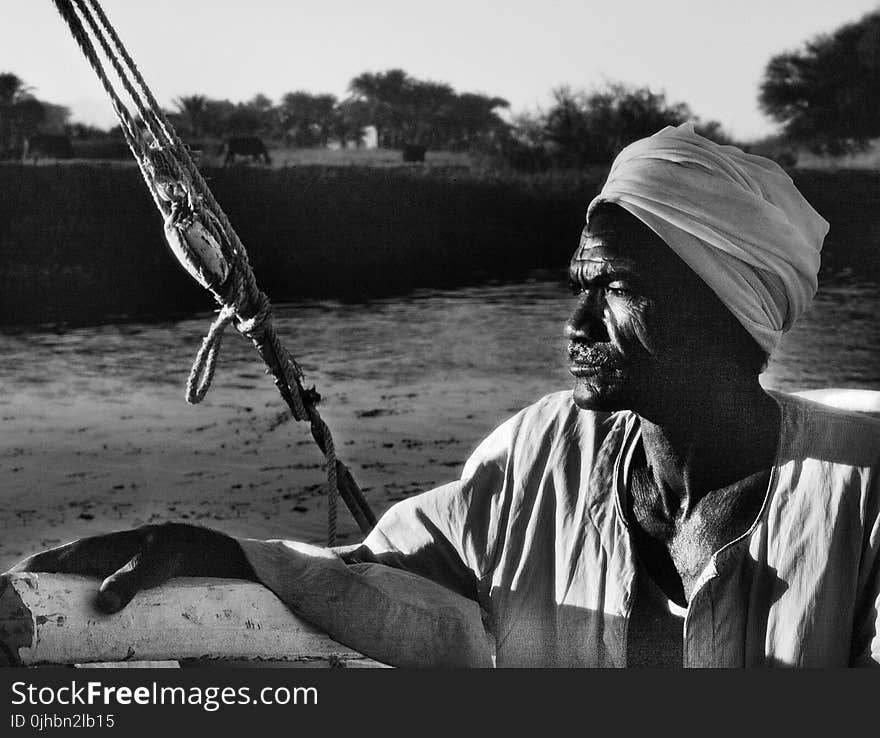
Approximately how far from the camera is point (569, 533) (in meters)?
1.61

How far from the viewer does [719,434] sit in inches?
61.2

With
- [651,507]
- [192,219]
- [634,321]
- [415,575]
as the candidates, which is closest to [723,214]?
[634,321]

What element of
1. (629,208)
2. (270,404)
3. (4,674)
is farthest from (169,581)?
(270,404)

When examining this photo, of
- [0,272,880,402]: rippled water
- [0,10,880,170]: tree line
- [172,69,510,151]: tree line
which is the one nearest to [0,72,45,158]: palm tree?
[0,10,880,170]: tree line

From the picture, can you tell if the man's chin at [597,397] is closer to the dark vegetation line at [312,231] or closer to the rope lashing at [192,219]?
the rope lashing at [192,219]

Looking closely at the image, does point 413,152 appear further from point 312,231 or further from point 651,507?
point 651,507

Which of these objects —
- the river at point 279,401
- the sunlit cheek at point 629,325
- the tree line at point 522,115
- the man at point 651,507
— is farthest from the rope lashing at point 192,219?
the river at point 279,401

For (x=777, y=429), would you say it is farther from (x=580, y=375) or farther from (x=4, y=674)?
(x=4, y=674)

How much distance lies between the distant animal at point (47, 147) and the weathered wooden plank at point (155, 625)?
3.68m

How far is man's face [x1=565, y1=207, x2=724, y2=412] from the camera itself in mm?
1513

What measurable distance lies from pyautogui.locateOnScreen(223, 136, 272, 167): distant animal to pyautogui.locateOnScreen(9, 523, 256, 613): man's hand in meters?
3.49

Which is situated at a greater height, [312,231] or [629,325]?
[629,325]

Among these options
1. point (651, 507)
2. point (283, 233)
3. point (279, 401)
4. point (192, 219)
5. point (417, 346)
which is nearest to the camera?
point (651, 507)

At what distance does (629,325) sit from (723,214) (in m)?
0.19
